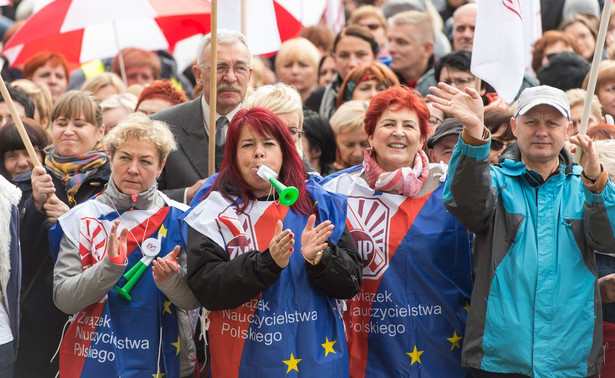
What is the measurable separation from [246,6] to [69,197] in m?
2.45

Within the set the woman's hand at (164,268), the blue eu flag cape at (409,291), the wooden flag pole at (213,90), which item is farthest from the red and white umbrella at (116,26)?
the woman's hand at (164,268)

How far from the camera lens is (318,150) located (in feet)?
22.4

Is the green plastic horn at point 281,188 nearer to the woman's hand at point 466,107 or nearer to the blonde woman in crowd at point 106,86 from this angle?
the woman's hand at point 466,107

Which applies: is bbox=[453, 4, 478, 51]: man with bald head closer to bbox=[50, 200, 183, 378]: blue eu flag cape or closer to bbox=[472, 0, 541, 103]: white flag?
bbox=[472, 0, 541, 103]: white flag

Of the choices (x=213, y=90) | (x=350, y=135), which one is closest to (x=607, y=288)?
(x=350, y=135)

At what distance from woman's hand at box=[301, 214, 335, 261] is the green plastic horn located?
151mm

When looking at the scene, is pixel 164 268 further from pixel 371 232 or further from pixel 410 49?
pixel 410 49

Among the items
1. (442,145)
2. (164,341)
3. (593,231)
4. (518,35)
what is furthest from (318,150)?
(593,231)

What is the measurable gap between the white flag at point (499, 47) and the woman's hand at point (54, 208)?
2.39 meters

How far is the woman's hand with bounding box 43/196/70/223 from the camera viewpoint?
530 cm

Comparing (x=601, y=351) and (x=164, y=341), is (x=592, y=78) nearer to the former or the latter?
(x=601, y=351)

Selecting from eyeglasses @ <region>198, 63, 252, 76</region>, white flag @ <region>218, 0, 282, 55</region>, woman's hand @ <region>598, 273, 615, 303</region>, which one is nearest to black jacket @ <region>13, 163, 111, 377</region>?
eyeglasses @ <region>198, 63, 252, 76</region>

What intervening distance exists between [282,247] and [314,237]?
0.52ft

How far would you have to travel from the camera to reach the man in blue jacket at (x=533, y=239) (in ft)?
14.6
